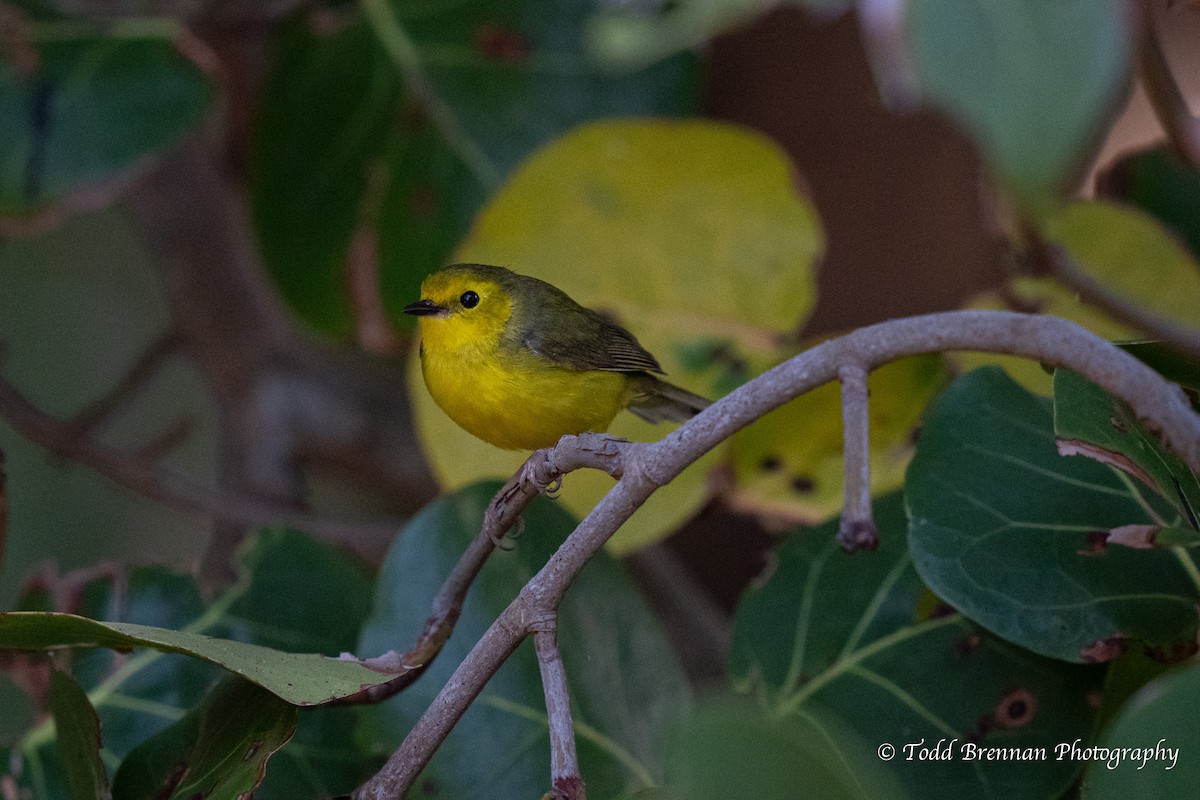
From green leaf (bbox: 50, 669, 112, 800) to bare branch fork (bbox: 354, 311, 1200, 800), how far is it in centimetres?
24

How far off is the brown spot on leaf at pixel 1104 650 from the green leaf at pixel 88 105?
1.24 m

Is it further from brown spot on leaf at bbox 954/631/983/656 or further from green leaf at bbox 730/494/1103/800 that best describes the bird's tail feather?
brown spot on leaf at bbox 954/631/983/656

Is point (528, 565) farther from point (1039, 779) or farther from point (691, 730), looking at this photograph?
point (691, 730)

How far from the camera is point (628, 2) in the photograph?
1471mm

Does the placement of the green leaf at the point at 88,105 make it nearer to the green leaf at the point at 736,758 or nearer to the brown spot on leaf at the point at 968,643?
the brown spot on leaf at the point at 968,643

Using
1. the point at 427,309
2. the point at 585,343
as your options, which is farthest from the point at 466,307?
the point at 585,343

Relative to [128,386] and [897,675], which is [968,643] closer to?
[897,675]

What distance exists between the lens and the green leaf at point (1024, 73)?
398 millimetres

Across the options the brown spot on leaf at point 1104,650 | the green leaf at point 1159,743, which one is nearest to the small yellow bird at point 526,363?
the brown spot on leaf at point 1104,650

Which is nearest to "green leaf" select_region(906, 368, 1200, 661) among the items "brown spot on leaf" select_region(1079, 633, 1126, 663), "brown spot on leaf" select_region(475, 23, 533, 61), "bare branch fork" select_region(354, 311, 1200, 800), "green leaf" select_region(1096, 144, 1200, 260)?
"brown spot on leaf" select_region(1079, 633, 1126, 663)

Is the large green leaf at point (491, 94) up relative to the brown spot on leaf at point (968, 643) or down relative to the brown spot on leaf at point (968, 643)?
up

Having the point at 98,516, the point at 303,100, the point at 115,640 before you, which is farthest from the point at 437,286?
the point at 98,516

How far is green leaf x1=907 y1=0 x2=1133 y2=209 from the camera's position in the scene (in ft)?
1.31

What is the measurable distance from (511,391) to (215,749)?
1.75 ft
